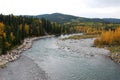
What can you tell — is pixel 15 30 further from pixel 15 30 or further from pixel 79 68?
pixel 79 68

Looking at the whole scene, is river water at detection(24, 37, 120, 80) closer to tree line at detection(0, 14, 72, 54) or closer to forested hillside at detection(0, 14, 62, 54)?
tree line at detection(0, 14, 72, 54)

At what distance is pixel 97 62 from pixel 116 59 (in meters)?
8.20

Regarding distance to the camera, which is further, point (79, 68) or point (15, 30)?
point (15, 30)

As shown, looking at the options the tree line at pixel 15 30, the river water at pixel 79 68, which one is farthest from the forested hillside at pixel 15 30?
the river water at pixel 79 68

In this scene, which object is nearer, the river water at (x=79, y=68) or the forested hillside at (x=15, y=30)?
the river water at (x=79, y=68)

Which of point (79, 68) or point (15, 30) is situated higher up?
point (15, 30)

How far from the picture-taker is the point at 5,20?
525 feet

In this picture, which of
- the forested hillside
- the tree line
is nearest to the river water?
the tree line

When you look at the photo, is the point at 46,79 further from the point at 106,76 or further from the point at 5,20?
the point at 5,20

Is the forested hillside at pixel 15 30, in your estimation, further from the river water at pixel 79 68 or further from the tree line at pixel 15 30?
the river water at pixel 79 68

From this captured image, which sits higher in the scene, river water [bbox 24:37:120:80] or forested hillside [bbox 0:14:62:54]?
forested hillside [bbox 0:14:62:54]

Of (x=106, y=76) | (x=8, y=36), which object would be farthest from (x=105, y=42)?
(x=106, y=76)

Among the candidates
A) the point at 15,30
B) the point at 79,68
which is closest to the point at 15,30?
the point at 15,30

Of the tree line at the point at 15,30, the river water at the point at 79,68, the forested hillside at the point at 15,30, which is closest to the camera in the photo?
the river water at the point at 79,68
